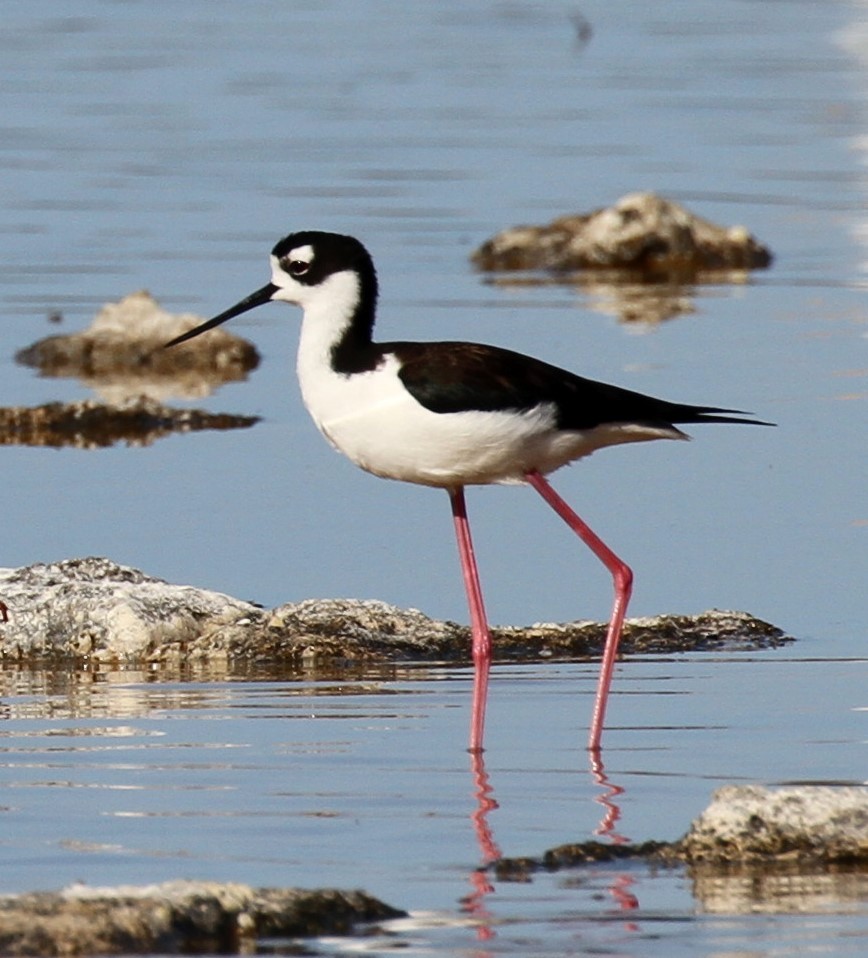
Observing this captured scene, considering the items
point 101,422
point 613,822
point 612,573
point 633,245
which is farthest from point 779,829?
point 633,245

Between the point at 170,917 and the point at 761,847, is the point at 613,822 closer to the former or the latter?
the point at 761,847

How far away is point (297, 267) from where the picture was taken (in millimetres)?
9062

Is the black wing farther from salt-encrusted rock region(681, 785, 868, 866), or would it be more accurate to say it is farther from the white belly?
salt-encrusted rock region(681, 785, 868, 866)

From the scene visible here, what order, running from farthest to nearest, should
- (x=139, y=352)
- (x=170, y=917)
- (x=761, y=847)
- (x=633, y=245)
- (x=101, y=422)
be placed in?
(x=633, y=245) < (x=139, y=352) < (x=101, y=422) < (x=761, y=847) < (x=170, y=917)

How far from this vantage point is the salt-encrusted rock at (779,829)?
6020mm

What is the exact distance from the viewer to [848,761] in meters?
7.09

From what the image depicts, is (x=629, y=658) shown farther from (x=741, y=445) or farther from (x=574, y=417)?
(x=741, y=445)

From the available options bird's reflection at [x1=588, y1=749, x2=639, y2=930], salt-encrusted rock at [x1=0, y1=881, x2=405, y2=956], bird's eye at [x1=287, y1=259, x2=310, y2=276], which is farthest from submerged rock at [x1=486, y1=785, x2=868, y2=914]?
bird's eye at [x1=287, y1=259, x2=310, y2=276]

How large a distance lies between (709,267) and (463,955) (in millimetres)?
14259

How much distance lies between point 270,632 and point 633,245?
35.5 ft

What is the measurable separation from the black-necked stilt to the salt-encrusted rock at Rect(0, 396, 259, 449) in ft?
14.8

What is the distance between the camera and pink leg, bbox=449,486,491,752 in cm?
821

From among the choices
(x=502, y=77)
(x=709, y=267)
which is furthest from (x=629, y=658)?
(x=502, y=77)

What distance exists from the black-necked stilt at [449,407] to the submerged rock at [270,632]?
31 cm
